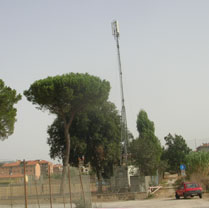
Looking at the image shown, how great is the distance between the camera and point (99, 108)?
43656mm

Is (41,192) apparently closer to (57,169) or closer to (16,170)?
(16,170)

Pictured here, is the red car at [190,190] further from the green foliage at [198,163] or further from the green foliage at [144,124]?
the green foliage at [144,124]

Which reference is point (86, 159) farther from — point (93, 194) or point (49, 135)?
point (93, 194)

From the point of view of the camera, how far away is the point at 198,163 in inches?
1388

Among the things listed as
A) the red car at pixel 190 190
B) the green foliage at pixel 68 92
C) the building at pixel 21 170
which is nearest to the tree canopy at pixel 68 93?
the green foliage at pixel 68 92

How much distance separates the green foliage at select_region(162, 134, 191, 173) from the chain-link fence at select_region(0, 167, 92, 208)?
48624 mm

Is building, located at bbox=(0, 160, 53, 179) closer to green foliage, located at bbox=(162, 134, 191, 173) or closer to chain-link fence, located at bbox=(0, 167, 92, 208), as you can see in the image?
chain-link fence, located at bbox=(0, 167, 92, 208)

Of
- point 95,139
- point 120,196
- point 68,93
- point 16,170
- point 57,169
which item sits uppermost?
point 68,93

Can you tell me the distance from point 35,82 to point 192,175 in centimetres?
1977

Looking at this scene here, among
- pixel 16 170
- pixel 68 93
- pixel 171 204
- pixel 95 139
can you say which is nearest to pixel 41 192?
pixel 171 204

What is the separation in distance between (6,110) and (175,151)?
43.9 meters

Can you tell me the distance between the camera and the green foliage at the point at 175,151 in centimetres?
6669

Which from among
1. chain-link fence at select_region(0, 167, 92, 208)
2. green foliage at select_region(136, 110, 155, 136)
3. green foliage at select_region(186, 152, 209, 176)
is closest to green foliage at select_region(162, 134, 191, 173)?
green foliage at select_region(136, 110, 155, 136)

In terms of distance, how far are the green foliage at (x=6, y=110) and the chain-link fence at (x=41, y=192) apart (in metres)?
11.9
